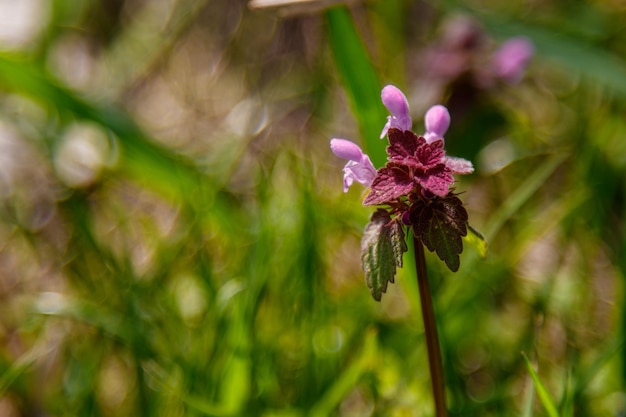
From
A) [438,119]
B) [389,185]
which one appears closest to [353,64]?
[438,119]

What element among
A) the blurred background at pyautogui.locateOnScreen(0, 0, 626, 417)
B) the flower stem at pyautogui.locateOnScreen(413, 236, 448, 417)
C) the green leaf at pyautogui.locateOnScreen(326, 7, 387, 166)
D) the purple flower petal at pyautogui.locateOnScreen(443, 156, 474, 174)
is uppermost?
the purple flower petal at pyautogui.locateOnScreen(443, 156, 474, 174)

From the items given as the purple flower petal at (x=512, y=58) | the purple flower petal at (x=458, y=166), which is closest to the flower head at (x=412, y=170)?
the purple flower petal at (x=458, y=166)

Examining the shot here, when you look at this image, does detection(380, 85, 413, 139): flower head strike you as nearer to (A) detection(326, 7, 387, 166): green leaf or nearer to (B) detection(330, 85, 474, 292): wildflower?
(B) detection(330, 85, 474, 292): wildflower

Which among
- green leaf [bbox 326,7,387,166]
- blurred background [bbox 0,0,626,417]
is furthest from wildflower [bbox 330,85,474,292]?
green leaf [bbox 326,7,387,166]

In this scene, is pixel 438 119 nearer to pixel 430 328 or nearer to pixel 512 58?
pixel 430 328

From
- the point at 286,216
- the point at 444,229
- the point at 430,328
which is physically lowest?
the point at 286,216

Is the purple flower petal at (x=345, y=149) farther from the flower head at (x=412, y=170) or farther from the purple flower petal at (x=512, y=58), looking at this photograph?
the purple flower petal at (x=512, y=58)
